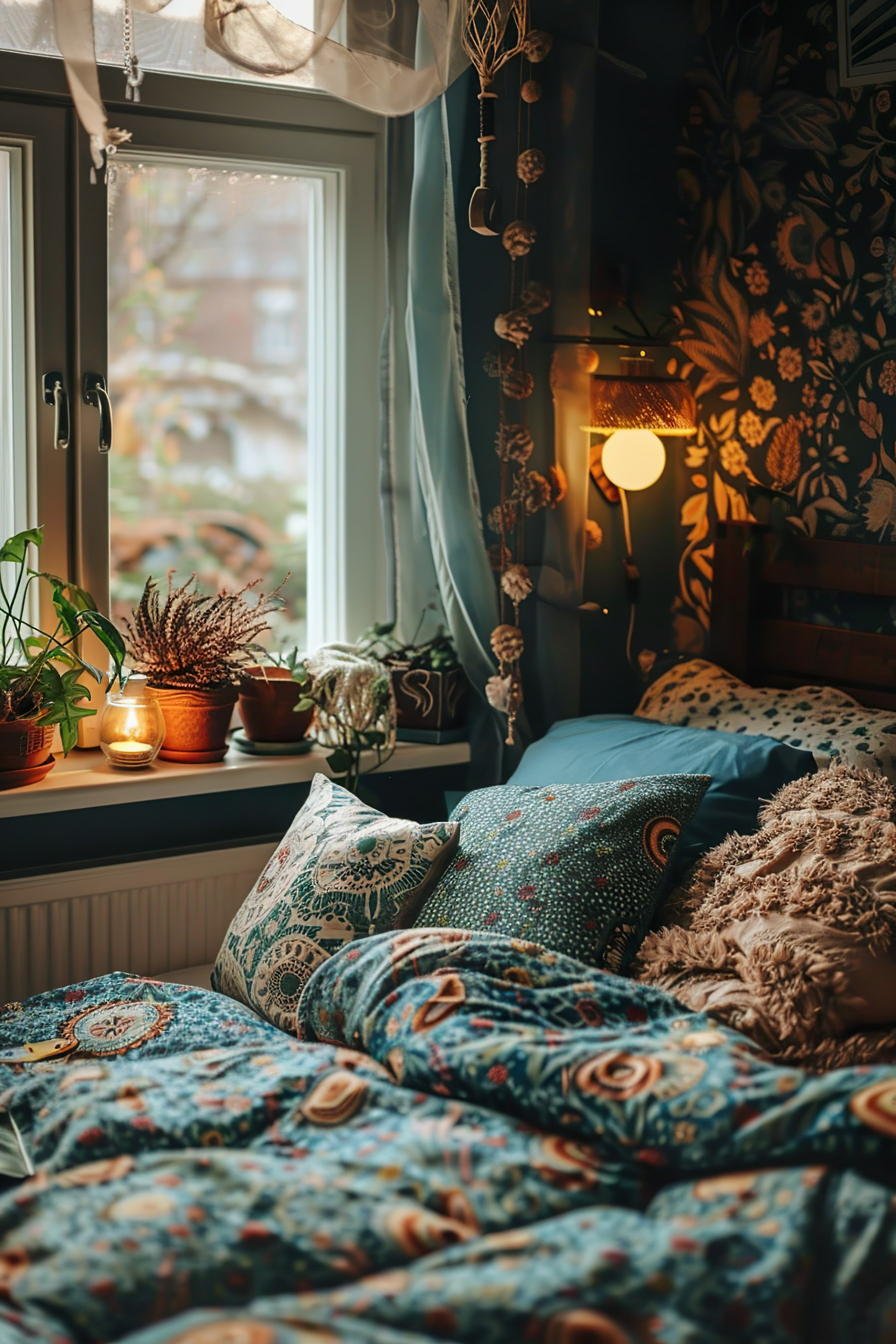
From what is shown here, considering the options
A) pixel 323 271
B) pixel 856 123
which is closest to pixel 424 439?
pixel 323 271

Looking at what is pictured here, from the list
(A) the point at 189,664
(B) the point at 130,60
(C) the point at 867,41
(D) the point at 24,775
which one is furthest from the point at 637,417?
(D) the point at 24,775

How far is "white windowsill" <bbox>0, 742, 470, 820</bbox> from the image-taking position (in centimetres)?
210

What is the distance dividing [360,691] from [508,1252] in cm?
143

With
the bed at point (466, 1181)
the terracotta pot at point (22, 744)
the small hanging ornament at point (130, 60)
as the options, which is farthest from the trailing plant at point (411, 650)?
the small hanging ornament at point (130, 60)

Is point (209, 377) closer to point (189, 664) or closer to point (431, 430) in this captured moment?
point (431, 430)

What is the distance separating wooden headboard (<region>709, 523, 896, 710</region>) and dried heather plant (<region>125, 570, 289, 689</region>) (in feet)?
2.93

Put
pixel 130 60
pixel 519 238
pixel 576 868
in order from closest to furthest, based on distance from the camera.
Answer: pixel 130 60, pixel 576 868, pixel 519 238

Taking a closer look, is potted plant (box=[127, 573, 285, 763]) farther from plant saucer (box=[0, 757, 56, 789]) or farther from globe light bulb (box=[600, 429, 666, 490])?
globe light bulb (box=[600, 429, 666, 490])

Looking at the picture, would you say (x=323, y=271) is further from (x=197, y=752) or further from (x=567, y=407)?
(x=197, y=752)

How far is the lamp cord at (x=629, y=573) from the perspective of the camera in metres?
2.57

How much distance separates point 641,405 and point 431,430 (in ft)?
1.32

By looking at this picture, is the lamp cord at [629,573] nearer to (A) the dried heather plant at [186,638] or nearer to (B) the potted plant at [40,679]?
(A) the dried heather plant at [186,638]

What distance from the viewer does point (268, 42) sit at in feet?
4.99

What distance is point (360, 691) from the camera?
2.34 metres
